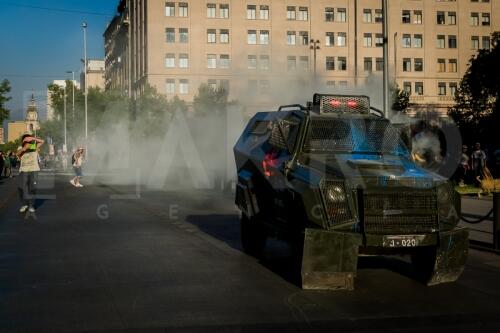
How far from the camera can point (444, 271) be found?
7191mm

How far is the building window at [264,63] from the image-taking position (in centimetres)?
2487

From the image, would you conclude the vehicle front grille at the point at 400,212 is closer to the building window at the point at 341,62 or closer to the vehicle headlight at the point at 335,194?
the vehicle headlight at the point at 335,194

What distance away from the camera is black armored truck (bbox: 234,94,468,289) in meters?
6.71

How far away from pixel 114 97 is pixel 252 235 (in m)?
55.0

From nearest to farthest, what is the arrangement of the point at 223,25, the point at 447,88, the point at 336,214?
the point at 336,214 < the point at 223,25 < the point at 447,88

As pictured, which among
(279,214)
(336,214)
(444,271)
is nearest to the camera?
(336,214)

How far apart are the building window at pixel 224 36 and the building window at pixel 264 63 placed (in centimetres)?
4107

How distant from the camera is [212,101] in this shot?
28875 mm

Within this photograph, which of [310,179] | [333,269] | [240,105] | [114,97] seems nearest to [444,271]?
[333,269]

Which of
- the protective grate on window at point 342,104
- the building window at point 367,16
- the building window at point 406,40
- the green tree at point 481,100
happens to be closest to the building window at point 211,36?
the building window at point 367,16

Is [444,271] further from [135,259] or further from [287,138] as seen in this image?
[135,259]

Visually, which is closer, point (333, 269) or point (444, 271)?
point (333, 269)

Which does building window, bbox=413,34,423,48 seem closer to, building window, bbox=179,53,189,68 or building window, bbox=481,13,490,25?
building window, bbox=481,13,490,25

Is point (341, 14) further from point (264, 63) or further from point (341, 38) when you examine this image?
point (264, 63)
